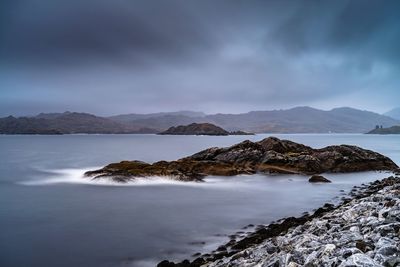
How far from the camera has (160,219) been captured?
61.1 ft

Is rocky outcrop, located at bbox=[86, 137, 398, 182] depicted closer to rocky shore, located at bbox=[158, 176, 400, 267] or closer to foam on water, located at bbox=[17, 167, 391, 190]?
foam on water, located at bbox=[17, 167, 391, 190]

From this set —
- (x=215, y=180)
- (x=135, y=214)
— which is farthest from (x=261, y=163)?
(x=135, y=214)

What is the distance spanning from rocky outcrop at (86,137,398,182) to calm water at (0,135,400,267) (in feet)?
6.92

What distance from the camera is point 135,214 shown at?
19703 millimetres

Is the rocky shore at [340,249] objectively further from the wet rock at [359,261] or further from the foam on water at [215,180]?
the foam on water at [215,180]

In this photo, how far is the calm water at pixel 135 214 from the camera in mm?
13227

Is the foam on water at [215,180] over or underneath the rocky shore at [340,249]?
underneath

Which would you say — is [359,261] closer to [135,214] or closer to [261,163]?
[135,214]

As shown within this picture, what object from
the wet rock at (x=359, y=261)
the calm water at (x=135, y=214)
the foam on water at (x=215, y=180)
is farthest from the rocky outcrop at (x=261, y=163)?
the wet rock at (x=359, y=261)

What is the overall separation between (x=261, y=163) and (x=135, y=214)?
21276mm

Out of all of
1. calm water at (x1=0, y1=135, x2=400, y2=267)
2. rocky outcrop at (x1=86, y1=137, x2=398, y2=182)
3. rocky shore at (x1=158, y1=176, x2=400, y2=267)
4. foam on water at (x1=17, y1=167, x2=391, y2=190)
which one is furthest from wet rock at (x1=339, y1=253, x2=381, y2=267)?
rocky outcrop at (x1=86, y1=137, x2=398, y2=182)

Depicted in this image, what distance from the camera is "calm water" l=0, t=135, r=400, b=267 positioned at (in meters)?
13.2

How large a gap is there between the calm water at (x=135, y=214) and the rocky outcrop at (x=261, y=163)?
2108 mm

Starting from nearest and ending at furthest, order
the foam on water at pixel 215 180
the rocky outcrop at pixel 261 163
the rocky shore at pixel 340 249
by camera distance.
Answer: the rocky shore at pixel 340 249 → the foam on water at pixel 215 180 → the rocky outcrop at pixel 261 163
